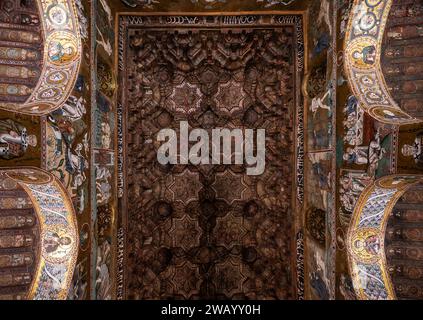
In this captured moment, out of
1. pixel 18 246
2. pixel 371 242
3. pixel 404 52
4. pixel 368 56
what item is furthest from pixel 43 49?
pixel 371 242

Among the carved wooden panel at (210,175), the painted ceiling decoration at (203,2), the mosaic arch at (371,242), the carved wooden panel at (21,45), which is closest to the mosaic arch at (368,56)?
the mosaic arch at (371,242)

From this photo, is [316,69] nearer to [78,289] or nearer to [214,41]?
[214,41]

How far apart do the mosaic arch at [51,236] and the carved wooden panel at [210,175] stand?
218cm

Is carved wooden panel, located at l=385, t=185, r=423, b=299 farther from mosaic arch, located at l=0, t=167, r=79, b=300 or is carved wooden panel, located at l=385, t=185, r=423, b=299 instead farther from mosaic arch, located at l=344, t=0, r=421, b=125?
mosaic arch, located at l=0, t=167, r=79, b=300

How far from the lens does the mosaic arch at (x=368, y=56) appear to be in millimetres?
5238

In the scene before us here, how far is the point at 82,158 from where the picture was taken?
223 inches

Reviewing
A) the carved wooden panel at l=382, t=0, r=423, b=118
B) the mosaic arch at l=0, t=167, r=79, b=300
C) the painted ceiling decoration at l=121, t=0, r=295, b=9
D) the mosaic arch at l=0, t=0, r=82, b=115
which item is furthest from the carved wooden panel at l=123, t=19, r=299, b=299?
the carved wooden panel at l=382, t=0, r=423, b=118

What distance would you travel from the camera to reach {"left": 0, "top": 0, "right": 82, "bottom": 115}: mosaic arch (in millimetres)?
5371

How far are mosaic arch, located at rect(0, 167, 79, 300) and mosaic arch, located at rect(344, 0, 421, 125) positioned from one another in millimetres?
5821

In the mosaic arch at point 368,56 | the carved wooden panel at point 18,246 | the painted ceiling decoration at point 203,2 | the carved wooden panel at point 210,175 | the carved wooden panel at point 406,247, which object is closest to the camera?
the mosaic arch at point 368,56

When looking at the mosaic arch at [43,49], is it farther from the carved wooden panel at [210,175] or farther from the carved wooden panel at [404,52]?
the carved wooden panel at [404,52]

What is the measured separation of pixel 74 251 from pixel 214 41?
595 cm

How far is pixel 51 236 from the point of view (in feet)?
18.2
